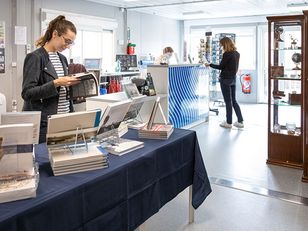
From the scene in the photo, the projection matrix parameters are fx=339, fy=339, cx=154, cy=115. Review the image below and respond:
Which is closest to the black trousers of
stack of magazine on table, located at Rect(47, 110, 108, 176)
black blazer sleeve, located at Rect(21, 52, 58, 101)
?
black blazer sleeve, located at Rect(21, 52, 58, 101)

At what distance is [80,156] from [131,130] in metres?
0.96

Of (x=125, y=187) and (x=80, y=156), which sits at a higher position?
(x=80, y=156)

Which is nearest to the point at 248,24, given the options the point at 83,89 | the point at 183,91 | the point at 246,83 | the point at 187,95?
the point at 246,83

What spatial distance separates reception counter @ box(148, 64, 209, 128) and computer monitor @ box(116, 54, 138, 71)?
1.95 metres

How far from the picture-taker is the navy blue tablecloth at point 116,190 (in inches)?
56.2

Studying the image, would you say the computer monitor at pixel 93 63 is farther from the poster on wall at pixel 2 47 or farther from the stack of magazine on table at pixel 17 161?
the stack of magazine on table at pixel 17 161

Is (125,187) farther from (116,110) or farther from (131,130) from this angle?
(131,130)

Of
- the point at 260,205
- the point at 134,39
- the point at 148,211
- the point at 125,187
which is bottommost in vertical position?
the point at 260,205

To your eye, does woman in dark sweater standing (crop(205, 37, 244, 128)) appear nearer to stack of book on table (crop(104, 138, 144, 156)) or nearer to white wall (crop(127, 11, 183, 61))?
white wall (crop(127, 11, 183, 61))

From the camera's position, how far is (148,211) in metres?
2.19

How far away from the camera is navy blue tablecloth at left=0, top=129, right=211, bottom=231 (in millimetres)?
1429

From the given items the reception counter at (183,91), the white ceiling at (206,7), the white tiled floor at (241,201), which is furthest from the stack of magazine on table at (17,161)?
the white ceiling at (206,7)

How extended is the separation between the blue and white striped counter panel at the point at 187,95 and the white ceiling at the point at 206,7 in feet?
6.37

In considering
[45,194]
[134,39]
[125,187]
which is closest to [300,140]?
[125,187]
